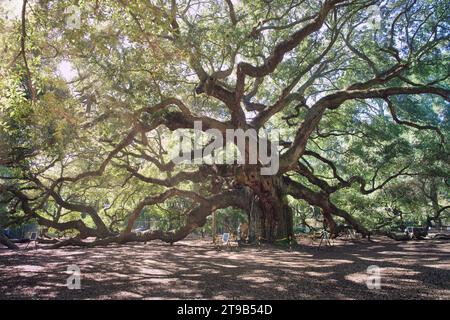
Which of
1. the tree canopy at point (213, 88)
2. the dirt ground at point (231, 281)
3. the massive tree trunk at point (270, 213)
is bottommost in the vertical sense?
the dirt ground at point (231, 281)

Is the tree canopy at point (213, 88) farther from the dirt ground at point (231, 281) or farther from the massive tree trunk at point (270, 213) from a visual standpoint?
the dirt ground at point (231, 281)

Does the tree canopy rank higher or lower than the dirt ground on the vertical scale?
higher

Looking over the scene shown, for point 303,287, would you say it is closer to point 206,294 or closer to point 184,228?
point 206,294

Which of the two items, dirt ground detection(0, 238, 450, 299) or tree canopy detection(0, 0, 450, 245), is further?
tree canopy detection(0, 0, 450, 245)

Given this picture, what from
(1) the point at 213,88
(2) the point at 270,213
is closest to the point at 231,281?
(1) the point at 213,88

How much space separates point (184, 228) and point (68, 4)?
30.7 feet

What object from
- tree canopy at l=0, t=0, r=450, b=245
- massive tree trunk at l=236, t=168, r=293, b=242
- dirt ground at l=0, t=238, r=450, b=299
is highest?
tree canopy at l=0, t=0, r=450, b=245

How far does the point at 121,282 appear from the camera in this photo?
17.3 ft

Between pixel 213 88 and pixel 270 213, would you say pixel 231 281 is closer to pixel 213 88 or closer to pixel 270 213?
pixel 213 88

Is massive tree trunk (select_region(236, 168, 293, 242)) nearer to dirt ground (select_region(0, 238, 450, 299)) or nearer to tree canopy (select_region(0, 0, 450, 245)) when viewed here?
tree canopy (select_region(0, 0, 450, 245))

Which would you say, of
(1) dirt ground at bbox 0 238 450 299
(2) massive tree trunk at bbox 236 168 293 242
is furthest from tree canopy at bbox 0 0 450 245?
(1) dirt ground at bbox 0 238 450 299

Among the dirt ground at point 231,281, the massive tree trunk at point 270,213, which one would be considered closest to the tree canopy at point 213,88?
the massive tree trunk at point 270,213

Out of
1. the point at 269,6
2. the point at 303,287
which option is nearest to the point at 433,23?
the point at 269,6
